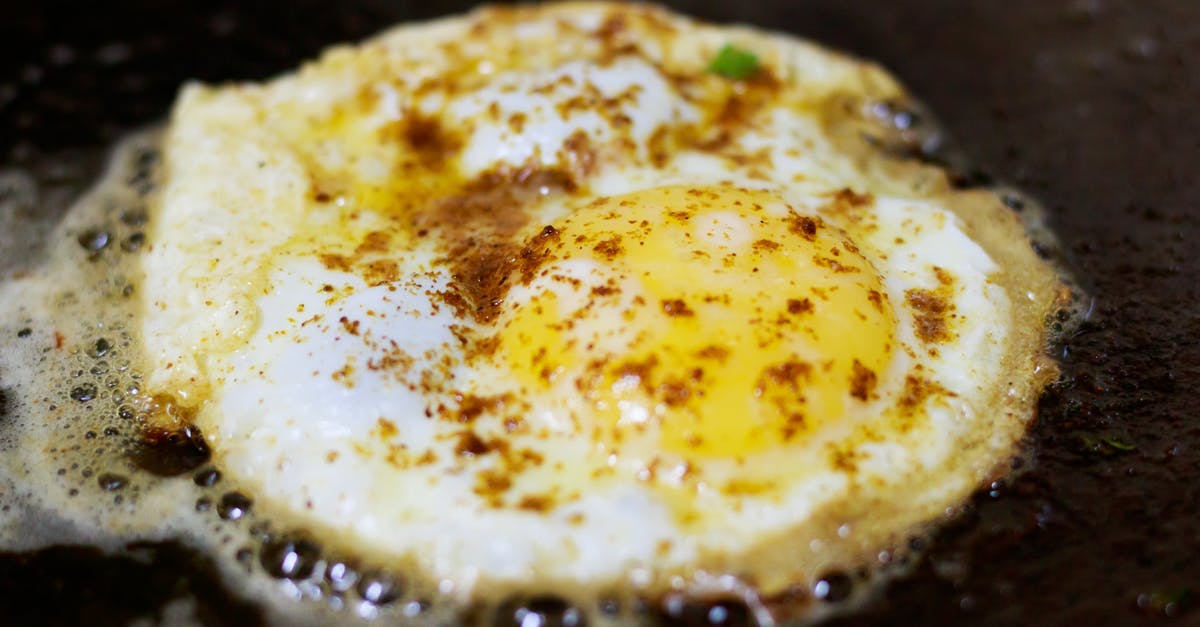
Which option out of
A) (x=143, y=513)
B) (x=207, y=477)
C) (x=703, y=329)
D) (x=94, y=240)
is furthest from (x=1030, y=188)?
(x=94, y=240)

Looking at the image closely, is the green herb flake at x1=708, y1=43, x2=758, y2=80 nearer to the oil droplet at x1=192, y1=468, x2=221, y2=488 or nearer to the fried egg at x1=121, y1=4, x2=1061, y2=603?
the fried egg at x1=121, y1=4, x2=1061, y2=603

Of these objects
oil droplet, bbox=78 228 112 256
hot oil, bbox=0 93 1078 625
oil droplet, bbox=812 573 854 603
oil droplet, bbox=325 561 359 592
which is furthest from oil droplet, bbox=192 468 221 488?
oil droplet, bbox=812 573 854 603

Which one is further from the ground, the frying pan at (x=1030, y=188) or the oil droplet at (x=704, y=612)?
the frying pan at (x=1030, y=188)

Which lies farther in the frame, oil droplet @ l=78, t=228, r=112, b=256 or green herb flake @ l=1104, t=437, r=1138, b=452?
oil droplet @ l=78, t=228, r=112, b=256

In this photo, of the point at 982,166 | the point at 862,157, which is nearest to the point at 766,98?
the point at 862,157

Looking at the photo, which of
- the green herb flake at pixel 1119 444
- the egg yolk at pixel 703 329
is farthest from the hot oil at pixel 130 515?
the green herb flake at pixel 1119 444

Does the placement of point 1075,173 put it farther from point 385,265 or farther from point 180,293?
point 180,293

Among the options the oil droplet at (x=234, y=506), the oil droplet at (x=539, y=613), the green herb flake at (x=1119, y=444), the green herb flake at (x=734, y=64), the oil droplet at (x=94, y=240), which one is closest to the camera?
the oil droplet at (x=539, y=613)

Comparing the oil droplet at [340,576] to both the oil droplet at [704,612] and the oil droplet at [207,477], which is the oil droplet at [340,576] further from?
the oil droplet at [704,612]

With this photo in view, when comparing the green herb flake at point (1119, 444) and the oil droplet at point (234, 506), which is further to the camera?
the green herb flake at point (1119, 444)
